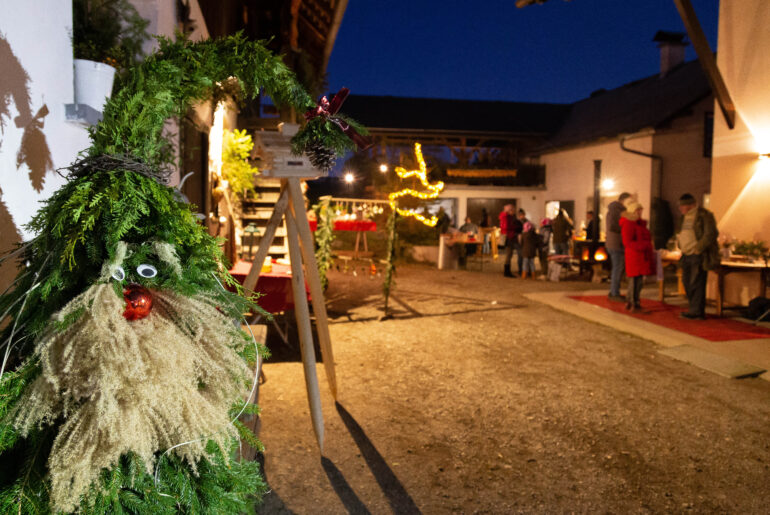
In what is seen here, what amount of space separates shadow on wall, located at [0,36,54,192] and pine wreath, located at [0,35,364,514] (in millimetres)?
676

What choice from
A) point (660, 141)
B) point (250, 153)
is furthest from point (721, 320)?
point (660, 141)

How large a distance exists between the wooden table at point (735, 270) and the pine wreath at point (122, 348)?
28.1 feet

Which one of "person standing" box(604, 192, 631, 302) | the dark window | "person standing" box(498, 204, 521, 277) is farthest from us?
the dark window

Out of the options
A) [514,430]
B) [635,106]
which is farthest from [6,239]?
[635,106]

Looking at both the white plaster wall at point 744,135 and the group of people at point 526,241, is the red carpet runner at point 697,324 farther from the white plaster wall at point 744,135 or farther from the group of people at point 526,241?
the group of people at point 526,241

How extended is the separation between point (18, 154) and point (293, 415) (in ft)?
9.60

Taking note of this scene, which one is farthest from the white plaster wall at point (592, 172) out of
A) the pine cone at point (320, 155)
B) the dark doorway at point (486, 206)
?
the pine cone at point (320, 155)

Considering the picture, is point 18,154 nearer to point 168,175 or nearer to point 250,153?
point 168,175

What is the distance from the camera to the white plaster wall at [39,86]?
6.84 feet

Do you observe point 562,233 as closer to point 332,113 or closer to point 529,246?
point 529,246

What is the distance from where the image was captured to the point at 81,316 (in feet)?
4.49

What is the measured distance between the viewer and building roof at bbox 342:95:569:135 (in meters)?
23.3

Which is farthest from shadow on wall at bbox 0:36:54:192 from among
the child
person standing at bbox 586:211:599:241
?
person standing at bbox 586:211:599:241

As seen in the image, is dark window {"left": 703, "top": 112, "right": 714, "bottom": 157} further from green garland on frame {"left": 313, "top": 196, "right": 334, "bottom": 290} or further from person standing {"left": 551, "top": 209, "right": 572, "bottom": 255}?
green garland on frame {"left": 313, "top": 196, "right": 334, "bottom": 290}
